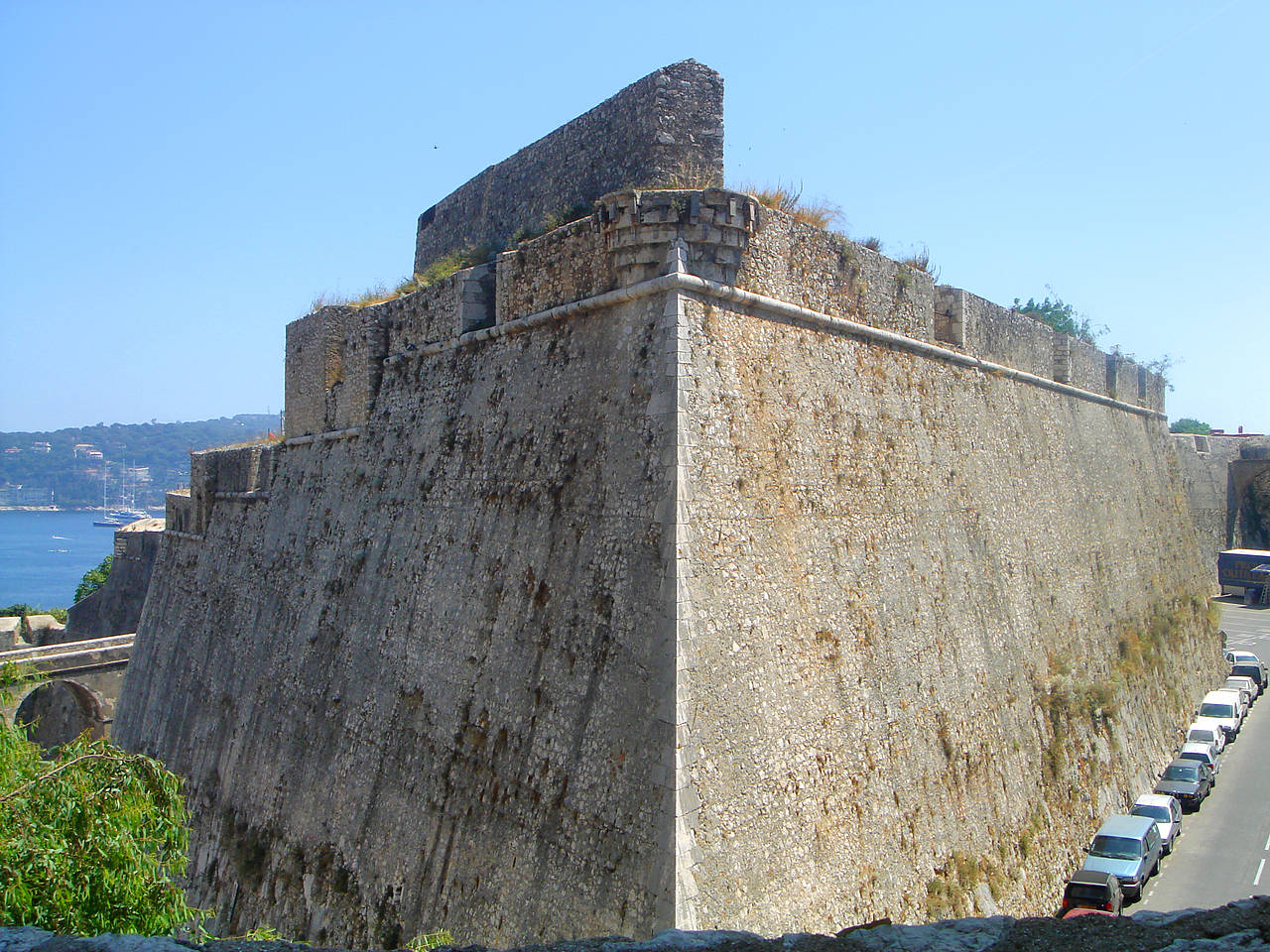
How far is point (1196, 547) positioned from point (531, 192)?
2176 cm

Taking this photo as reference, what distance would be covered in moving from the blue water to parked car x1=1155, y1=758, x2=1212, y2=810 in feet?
236

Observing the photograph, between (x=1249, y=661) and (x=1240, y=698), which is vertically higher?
(x=1249, y=661)

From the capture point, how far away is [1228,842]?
13500 mm

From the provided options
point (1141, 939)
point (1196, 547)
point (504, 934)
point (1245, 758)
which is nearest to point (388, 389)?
point (504, 934)

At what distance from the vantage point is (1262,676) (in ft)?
73.0

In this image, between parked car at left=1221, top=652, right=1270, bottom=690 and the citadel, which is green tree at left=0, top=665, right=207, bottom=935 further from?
parked car at left=1221, top=652, right=1270, bottom=690

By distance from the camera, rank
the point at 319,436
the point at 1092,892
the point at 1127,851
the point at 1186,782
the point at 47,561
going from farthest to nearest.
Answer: the point at 47,561 < the point at 1186,782 < the point at 319,436 < the point at 1127,851 < the point at 1092,892

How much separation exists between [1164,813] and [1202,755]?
3.27 m

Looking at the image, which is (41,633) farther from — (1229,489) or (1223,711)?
(1229,489)

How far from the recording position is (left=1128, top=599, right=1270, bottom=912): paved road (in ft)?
38.4

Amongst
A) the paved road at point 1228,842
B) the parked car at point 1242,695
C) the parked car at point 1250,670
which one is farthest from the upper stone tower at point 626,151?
the parked car at point 1250,670

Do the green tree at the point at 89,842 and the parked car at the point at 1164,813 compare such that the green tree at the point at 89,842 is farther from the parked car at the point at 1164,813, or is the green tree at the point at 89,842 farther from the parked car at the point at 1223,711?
the parked car at the point at 1223,711

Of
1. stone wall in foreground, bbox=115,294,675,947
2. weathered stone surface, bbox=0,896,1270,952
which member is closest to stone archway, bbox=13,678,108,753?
stone wall in foreground, bbox=115,294,675,947

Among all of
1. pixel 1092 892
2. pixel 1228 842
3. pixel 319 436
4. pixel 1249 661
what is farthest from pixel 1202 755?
pixel 319 436
